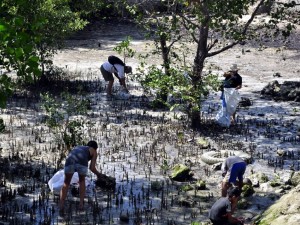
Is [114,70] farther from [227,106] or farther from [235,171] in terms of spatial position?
[235,171]

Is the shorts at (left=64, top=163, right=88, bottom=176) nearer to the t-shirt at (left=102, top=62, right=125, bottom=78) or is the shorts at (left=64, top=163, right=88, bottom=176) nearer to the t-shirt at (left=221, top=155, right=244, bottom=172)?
the t-shirt at (left=221, top=155, right=244, bottom=172)

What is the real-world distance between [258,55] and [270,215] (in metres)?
17.0

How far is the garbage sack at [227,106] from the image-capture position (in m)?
14.1

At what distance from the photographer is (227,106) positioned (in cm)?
1409

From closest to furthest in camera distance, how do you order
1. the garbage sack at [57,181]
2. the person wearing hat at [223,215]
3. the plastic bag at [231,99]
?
1. the person wearing hat at [223,215]
2. the garbage sack at [57,181]
3. the plastic bag at [231,99]

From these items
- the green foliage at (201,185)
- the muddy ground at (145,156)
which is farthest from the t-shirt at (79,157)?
the green foliage at (201,185)

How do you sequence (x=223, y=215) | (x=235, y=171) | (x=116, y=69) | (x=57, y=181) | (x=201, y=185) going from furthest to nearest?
(x=116, y=69) → (x=201, y=185) → (x=57, y=181) → (x=235, y=171) → (x=223, y=215)

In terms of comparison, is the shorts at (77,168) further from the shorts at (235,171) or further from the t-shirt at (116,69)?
the t-shirt at (116,69)

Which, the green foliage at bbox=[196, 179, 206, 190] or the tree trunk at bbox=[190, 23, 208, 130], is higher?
the tree trunk at bbox=[190, 23, 208, 130]

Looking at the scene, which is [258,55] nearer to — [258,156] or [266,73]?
[266,73]

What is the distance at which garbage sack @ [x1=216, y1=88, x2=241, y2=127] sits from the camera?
14.1 m

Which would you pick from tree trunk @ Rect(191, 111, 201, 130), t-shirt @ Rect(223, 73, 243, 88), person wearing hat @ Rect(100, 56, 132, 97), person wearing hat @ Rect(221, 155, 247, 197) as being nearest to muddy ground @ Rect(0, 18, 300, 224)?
tree trunk @ Rect(191, 111, 201, 130)

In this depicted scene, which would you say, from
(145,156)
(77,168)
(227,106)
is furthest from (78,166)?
(227,106)

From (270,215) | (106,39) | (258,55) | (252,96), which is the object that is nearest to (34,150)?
(270,215)
